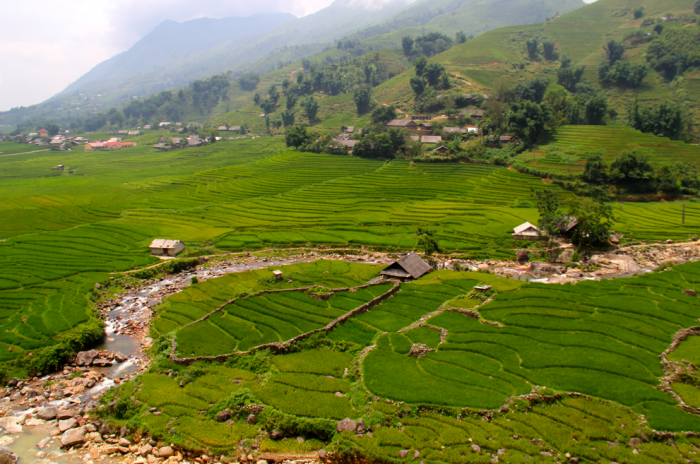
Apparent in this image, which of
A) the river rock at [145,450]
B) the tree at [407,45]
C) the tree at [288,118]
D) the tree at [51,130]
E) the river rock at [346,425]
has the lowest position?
the river rock at [145,450]

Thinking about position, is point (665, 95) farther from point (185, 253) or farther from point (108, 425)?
point (108, 425)

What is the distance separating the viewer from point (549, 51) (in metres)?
148

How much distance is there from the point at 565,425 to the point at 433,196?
177ft

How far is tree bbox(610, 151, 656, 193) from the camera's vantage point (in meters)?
67.1

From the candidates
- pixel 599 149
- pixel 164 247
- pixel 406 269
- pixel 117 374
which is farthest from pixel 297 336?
pixel 599 149

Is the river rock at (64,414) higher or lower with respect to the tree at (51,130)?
lower

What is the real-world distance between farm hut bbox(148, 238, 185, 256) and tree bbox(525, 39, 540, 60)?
142739 millimetres

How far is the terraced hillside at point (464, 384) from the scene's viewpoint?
17.9 m

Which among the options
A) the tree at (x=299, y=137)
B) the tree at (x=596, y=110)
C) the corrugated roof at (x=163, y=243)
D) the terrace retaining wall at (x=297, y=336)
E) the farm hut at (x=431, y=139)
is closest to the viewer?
the terrace retaining wall at (x=297, y=336)

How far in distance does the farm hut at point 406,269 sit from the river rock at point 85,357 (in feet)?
76.5

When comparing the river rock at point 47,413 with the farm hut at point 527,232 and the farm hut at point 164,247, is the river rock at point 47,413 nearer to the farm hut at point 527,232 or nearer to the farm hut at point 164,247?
the farm hut at point 164,247

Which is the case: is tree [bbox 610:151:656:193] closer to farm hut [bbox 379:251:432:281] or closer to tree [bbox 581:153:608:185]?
tree [bbox 581:153:608:185]

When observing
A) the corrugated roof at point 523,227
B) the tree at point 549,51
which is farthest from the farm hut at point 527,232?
the tree at point 549,51

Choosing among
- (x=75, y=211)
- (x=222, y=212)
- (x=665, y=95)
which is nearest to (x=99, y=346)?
(x=222, y=212)
